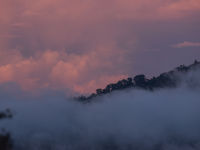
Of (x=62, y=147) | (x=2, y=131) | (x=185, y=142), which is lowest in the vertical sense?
(x=185, y=142)

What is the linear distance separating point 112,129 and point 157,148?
30929mm

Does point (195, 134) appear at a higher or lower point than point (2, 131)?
lower

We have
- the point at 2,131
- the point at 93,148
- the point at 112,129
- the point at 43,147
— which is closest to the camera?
the point at 2,131

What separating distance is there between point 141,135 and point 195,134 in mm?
28655

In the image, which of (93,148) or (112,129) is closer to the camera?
(93,148)

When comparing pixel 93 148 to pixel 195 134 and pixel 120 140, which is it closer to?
pixel 120 140

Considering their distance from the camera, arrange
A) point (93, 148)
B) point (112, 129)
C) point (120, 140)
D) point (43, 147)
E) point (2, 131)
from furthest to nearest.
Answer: point (112, 129) < point (120, 140) < point (93, 148) < point (43, 147) < point (2, 131)

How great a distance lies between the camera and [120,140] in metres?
177

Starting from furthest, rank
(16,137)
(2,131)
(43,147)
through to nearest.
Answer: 1. (43,147)
2. (16,137)
3. (2,131)

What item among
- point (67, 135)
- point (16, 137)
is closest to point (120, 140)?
point (67, 135)

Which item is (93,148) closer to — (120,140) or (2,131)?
(120,140)

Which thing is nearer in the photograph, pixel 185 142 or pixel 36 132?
pixel 36 132

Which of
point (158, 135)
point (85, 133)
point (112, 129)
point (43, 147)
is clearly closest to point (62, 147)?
point (43, 147)

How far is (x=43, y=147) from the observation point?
153 metres
